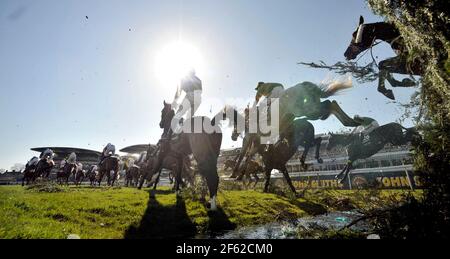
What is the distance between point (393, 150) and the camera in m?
24.2

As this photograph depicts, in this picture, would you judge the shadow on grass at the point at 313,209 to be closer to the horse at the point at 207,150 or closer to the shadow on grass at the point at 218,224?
the shadow on grass at the point at 218,224

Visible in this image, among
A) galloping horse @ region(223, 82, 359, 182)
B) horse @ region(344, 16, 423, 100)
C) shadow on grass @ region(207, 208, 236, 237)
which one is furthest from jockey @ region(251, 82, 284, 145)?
shadow on grass @ region(207, 208, 236, 237)

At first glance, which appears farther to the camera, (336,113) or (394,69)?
(336,113)

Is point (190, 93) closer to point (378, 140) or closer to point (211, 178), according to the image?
point (211, 178)

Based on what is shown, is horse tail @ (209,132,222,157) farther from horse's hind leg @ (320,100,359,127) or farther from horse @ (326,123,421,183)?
horse @ (326,123,421,183)

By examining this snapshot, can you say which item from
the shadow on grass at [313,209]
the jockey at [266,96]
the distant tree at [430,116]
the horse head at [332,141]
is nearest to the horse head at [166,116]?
the jockey at [266,96]

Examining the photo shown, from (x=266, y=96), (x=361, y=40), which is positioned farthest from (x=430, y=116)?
(x=266, y=96)

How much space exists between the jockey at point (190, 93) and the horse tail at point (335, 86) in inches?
238

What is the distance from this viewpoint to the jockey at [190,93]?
9.50 meters

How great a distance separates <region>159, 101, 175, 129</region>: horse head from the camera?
1193cm

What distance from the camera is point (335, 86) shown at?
412 inches

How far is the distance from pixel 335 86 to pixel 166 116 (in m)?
8.55
